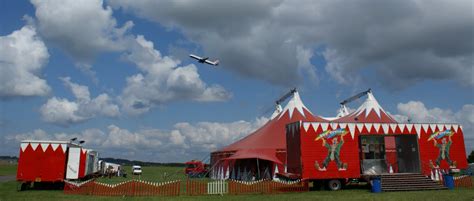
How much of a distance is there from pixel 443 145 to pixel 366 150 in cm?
389

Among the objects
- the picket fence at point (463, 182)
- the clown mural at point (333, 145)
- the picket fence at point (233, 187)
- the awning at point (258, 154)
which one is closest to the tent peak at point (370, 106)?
the awning at point (258, 154)

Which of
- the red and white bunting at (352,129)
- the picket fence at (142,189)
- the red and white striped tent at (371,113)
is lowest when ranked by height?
the picket fence at (142,189)

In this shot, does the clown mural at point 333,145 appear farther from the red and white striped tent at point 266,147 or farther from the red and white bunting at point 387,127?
the red and white striped tent at point 266,147

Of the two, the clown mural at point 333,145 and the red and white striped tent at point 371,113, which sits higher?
the red and white striped tent at point 371,113

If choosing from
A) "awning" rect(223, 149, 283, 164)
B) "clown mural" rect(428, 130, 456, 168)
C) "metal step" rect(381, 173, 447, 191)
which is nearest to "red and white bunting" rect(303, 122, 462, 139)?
"clown mural" rect(428, 130, 456, 168)

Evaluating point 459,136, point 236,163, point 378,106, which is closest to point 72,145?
point 236,163

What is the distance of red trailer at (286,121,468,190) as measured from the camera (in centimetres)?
1878

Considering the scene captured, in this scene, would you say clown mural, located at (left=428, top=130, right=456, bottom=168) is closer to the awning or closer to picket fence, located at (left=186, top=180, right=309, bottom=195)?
picket fence, located at (left=186, top=180, right=309, bottom=195)

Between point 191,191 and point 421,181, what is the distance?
10995 millimetres

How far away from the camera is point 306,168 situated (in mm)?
18500

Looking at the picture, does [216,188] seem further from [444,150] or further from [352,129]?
[444,150]

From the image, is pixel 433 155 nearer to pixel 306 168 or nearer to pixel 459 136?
pixel 459 136

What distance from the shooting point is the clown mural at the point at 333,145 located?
1889 centimetres

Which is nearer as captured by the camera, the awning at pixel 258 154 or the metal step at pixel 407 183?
the metal step at pixel 407 183
